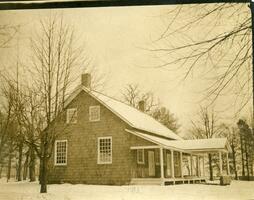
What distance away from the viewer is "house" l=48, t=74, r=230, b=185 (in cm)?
477

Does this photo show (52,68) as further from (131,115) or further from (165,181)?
(165,181)

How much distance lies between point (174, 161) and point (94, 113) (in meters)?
1.26

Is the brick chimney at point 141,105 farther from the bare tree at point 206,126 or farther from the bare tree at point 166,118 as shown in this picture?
the bare tree at point 206,126

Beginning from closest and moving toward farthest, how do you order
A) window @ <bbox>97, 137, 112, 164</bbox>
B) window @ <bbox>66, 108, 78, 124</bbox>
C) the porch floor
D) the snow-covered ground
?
the snow-covered ground, the porch floor, window @ <bbox>97, 137, 112, 164</bbox>, window @ <bbox>66, 108, 78, 124</bbox>

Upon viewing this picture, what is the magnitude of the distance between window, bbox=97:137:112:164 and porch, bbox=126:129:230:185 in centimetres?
30

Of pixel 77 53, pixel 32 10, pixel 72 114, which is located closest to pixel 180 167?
pixel 72 114

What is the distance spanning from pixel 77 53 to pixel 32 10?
0.84 meters

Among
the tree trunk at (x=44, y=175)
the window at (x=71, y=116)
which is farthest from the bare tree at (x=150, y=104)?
the tree trunk at (x=44, y=175)

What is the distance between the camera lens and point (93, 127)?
16.2 ft

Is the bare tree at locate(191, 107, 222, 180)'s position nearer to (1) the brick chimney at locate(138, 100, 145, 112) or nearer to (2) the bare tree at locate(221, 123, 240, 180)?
(2) the bare tree at locate(221, 123, 240, 180)

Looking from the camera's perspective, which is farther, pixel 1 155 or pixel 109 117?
pixel 109 117

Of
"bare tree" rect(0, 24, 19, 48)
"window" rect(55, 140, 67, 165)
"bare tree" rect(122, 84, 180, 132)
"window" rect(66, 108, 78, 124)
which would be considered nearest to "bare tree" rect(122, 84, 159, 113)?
"bare tree" rect(122, 84, 180, 132)

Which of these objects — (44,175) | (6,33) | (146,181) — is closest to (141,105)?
(146,181)

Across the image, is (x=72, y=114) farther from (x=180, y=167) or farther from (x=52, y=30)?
(x=180, y=167)
